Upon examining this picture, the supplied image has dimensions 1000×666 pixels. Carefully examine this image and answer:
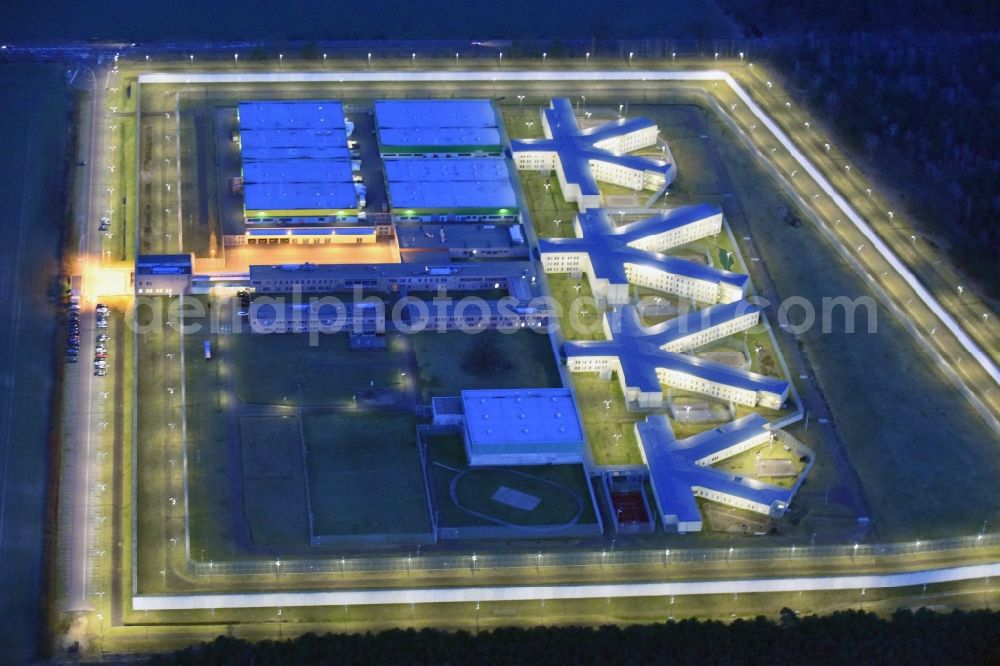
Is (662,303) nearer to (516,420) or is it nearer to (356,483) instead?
(516,420)

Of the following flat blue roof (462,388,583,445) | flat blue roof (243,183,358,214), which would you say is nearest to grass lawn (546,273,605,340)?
flat blue roof (462,388,583,445)

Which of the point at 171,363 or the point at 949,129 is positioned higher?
the point at 949,129

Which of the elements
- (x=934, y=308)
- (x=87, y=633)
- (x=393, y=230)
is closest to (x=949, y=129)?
(x=934, y=308)

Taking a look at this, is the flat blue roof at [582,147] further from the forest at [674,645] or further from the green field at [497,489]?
the forest at [674,645]

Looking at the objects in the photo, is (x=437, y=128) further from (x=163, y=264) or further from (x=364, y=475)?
(x=364, y=475)

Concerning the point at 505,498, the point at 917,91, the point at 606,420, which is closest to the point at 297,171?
the point at 606,420

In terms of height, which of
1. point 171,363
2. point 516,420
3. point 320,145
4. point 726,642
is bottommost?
point 726,642

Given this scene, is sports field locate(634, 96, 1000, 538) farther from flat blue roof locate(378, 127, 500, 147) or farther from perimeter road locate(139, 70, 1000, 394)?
flat blue roof locate(378, 127, 500, 147)
